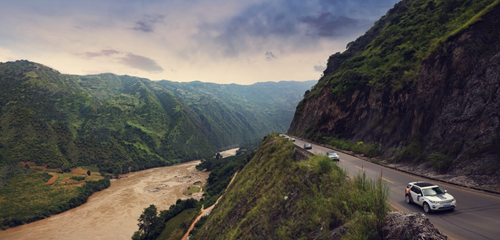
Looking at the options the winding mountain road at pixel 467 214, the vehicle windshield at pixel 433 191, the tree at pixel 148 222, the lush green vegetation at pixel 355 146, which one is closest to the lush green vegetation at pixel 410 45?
the lush green vegetation at pixel 355 146

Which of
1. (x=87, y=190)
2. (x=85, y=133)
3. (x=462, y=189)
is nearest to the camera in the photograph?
(x=462, y=189)

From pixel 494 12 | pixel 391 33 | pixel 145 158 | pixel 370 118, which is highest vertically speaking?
pixel 391 33

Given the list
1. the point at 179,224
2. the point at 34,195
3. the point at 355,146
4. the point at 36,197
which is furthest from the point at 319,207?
the point at 34,195

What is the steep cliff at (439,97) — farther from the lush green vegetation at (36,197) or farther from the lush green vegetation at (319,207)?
the lush green vegetation at (36,197)

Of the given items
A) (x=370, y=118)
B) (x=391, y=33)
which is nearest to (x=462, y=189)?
(x=370, y=118)

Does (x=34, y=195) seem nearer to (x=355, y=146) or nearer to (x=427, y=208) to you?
(x=355, y=146)

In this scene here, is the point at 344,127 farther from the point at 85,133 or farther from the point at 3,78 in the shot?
the point at 3,78
